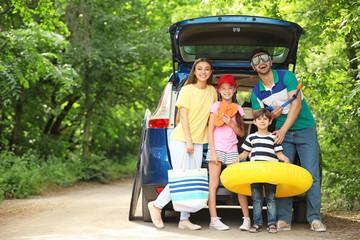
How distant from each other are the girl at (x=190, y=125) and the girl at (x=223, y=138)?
0.14 m

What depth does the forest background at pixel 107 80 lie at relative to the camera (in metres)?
9.66

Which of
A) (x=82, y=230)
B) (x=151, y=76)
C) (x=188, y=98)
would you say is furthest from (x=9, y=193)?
(x=151, y=76)

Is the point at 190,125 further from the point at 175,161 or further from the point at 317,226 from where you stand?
the point at 317,226

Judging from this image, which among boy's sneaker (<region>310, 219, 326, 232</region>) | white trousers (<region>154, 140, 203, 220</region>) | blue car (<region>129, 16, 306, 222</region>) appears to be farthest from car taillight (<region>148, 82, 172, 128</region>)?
boy's sneaker (<region>310, 219, 326, 232</region>)

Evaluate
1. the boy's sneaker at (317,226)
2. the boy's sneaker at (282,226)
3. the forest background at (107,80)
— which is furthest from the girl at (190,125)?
the forest background at (107,80)

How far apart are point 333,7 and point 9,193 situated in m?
7.85

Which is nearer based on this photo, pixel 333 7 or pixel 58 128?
pixel 333 7

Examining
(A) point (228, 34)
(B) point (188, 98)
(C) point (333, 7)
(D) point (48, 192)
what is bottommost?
(D) point (48, 192)

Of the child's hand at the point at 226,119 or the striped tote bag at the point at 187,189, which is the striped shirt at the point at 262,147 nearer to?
the child's hand at the point at 226,119

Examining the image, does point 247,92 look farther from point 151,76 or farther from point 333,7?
point 151,76

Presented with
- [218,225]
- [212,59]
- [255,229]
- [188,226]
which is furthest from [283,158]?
[212,59]

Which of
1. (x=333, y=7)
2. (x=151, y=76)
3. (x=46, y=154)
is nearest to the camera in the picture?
(x=333, y=7)

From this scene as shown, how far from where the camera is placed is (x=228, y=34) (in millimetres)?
6859

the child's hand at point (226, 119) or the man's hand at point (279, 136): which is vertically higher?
the child's hand at point (226, 119)
